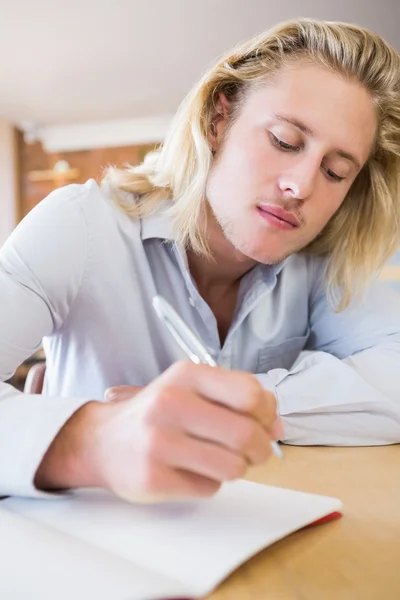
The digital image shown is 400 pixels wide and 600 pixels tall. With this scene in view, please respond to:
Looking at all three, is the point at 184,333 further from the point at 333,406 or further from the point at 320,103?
the point at 320,103

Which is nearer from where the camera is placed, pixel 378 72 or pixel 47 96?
pixel 378 72

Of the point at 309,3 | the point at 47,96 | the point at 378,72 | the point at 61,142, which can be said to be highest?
the point at 309,3

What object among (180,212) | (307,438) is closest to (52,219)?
(180,212)

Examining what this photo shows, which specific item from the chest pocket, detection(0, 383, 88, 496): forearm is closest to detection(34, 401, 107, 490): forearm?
detection(0, 383, 88, 496): forearm

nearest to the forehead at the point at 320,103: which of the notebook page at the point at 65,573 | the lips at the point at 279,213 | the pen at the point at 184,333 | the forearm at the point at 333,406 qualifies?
the lips at the point at 279,213

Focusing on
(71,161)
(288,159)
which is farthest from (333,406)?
(71,161)

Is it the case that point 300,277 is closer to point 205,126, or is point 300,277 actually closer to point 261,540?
point 205,126

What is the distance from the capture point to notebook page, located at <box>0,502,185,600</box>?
0.33 meters

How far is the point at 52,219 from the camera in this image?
2.96ft

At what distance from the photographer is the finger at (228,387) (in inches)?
15.8

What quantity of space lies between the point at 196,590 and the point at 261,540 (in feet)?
0.25

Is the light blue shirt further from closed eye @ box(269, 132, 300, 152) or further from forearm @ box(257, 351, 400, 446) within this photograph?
closed eye @ box(269, 132, 300, 152)

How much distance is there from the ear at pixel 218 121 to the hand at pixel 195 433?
724 mm

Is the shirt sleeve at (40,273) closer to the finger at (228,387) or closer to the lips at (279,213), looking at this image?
the lips at (279,213)
